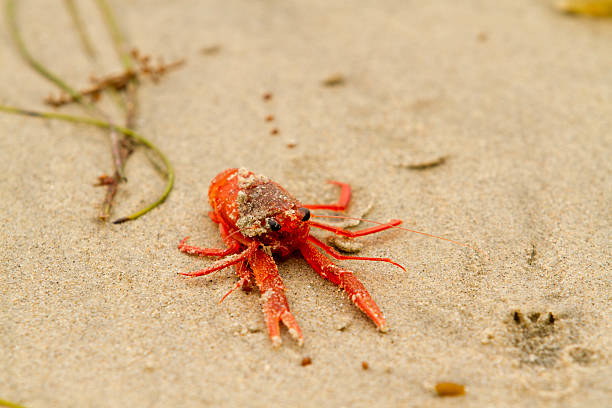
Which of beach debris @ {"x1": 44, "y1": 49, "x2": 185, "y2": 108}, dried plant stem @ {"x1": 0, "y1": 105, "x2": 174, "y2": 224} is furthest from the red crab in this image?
beach debris @ {"x1": 44, "y1": 49, "x2": 185, "y2": 108}

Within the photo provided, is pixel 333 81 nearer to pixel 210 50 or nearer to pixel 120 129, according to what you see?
pixel 210 50

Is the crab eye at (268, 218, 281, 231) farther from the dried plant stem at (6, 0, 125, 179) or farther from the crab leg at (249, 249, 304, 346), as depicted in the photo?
the dried plant stem at (6, 0, 125, 179)

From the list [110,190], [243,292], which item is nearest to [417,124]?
[243,292]

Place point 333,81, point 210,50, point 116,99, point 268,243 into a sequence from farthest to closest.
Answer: point 210,50 → point 333,81 → point 116,99 → point 268,243

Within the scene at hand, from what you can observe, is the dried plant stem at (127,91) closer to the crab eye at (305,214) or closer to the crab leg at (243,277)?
the crab leg at (243,277)

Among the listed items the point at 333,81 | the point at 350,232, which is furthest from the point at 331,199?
the point at 333,81

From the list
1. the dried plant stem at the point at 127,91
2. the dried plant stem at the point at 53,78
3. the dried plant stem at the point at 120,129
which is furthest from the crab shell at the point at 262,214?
the dried plant stem at the point at 53,78
